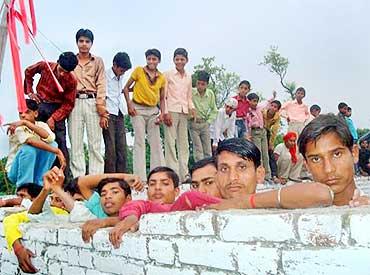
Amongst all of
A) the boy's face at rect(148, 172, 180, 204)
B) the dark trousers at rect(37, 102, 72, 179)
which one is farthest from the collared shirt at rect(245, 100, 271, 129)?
the boy's face at rect(148, 172, 180, 204)

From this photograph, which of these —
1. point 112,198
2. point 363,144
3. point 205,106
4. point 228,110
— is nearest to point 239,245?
point 112,198

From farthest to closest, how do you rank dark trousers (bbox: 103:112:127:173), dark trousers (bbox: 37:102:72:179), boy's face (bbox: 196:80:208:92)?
boy's face (bbox: 196:80:208:92) < dark trousers (bbox: 103:112:127:173) < dark trousers (bbox: 37:102:72:179)

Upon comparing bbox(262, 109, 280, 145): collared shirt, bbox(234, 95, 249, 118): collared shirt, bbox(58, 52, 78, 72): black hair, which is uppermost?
bbox(58, 52, 78, 72): black hair

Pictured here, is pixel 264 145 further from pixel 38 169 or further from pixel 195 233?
pixel 195 233

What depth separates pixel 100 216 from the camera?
4.31 m

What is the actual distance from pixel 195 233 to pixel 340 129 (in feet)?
2.71

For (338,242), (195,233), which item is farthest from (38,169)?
(338,242)

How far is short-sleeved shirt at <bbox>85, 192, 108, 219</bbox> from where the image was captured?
14.2 ft

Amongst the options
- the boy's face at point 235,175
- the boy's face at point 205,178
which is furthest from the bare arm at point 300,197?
the boy's face at point 205,178

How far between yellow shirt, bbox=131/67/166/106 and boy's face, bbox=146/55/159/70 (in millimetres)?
116

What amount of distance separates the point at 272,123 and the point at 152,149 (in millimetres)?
3033

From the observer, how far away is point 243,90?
905 centimetres

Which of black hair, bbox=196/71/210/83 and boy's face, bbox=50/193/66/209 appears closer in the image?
boy's face, bbox=50/193/66/209

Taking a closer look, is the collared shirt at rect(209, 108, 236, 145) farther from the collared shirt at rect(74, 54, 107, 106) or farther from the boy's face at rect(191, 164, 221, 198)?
the boy's face at rect(191, 164, 221, 198)
